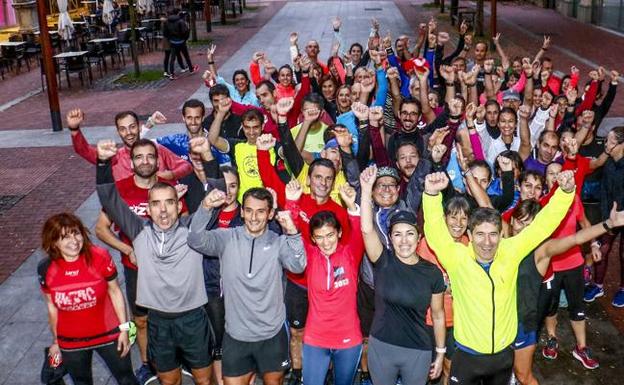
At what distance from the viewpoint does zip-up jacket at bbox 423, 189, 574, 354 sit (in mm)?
4535

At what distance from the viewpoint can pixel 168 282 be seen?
16.4 ft

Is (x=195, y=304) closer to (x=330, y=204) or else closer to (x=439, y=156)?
(x=330, y=204)

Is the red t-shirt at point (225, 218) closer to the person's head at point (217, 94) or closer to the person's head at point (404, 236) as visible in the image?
the person's head at point (404, 236)

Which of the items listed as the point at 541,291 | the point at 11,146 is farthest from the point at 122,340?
the point at 11,146

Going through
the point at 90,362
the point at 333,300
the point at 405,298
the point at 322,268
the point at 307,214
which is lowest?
the point at 90,362

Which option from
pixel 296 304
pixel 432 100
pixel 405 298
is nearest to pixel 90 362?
pixel 296 304

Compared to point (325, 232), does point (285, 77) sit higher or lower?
higher

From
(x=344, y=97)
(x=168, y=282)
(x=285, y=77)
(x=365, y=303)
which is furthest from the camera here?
(x=285, y=77)

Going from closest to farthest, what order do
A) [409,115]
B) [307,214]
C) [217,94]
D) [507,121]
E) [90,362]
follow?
[90,362], [307,214], [409,115], [507,121], [217,94]

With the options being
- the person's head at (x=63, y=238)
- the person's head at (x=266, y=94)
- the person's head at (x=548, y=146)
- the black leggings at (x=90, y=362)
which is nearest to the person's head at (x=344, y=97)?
the person's head at (x=266, y=94)

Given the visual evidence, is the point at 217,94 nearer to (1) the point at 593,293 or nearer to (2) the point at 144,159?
(2) the point at 144,159

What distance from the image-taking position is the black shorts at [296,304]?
218 inches

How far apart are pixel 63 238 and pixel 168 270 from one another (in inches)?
31.3

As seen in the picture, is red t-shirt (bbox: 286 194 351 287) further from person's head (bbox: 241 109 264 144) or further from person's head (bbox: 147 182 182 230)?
person's head (bbox: 241 109 264 144)
